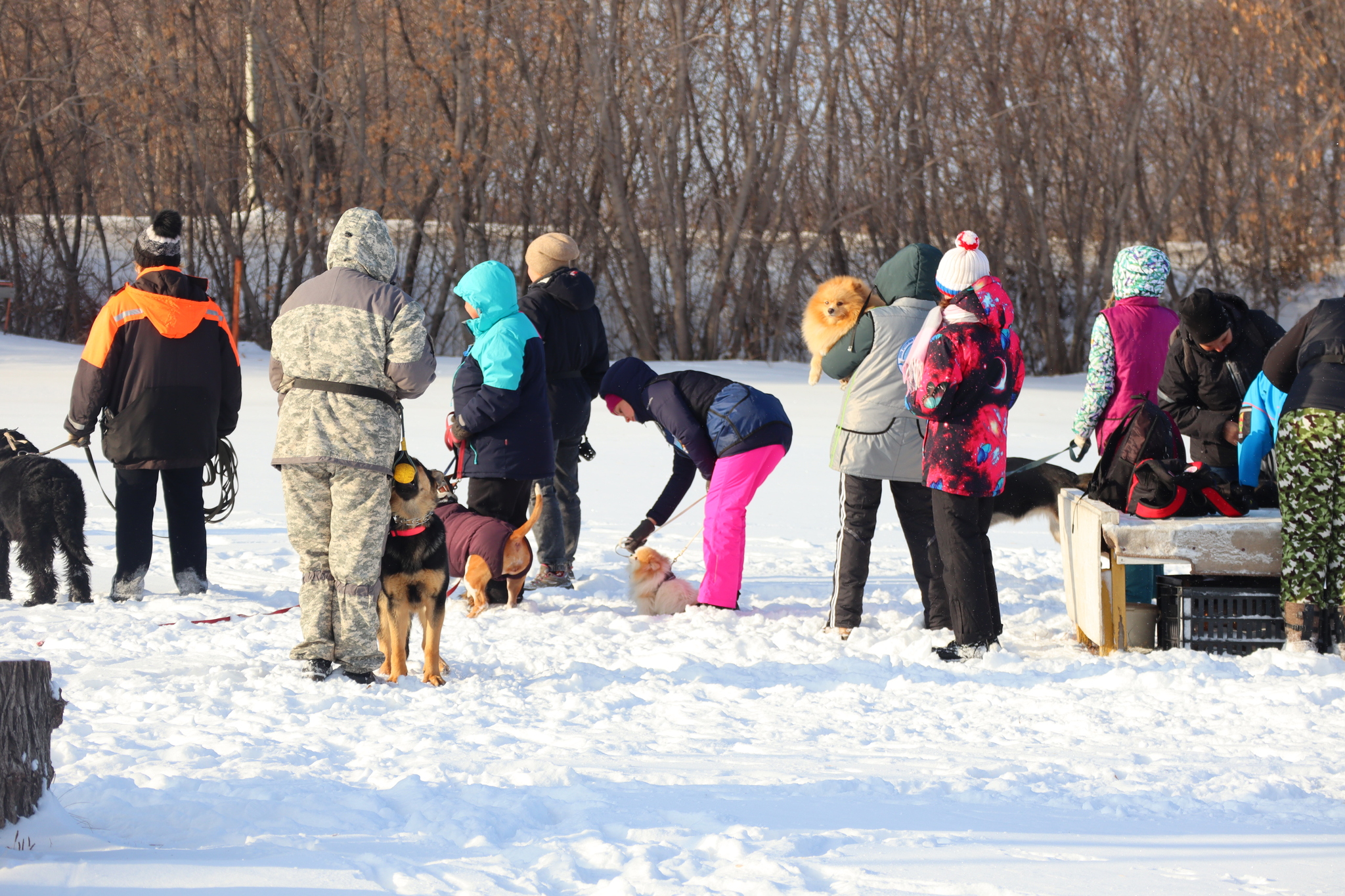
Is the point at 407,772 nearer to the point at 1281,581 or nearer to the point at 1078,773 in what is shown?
the point at 1078,773

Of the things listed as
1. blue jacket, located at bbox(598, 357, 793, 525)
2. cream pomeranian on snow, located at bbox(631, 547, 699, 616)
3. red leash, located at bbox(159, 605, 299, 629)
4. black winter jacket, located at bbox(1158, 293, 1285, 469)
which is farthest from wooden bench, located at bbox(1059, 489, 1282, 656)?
red leash, located at bbox(159, 605, 299, 629)

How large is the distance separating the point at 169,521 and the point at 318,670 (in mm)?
1907

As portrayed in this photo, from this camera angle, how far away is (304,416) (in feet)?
12.6

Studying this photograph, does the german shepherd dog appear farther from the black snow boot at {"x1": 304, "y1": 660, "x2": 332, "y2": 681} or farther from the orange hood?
the orange hood

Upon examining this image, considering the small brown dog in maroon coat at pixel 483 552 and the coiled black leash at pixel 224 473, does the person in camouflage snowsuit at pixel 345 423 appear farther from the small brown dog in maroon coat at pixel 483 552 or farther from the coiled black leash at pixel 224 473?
the coiled black leash at pixel 224 473

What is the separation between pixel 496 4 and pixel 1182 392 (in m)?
15.1

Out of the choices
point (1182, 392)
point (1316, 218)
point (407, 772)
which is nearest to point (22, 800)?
point (407, 772)

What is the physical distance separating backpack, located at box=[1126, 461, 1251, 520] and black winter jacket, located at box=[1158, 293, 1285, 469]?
37cm

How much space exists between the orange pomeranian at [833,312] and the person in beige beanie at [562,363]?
1163mm

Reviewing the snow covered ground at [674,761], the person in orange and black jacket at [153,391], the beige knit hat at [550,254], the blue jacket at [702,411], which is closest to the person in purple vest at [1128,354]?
the snow covered ground at [674,761]

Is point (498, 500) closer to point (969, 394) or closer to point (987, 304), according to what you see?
point (969, 394)

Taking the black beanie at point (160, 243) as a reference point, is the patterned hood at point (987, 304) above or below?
below

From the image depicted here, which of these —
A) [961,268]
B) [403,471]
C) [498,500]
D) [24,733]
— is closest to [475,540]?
[498,500]

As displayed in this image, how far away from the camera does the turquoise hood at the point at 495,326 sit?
516 centimetres
